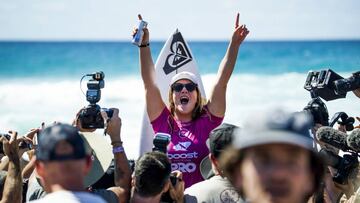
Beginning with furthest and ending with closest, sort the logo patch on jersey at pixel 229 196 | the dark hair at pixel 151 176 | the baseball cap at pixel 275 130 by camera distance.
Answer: the dark hair at pixel 151 176 < the logo patch on jersey at pixel 229 196 < the baseball cap at pixel 275 130

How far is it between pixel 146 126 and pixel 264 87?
19.9 metres

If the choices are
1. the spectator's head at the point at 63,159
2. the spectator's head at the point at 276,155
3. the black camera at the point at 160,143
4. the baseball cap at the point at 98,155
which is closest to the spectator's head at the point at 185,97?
the black camera at the point at 160,143

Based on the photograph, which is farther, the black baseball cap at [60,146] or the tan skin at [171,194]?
the tan skin at [171,194]

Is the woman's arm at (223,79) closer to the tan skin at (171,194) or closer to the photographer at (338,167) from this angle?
the photographer at (338,167)

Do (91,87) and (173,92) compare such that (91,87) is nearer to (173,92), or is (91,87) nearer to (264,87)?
(173,92)

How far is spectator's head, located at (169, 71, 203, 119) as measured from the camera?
4.96m

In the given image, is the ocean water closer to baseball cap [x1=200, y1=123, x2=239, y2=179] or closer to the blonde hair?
the blonde hair

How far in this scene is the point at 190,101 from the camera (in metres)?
4.97

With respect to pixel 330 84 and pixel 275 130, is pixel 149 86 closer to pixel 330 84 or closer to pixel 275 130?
pixel 330 84

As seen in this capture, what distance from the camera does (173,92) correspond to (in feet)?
16.8

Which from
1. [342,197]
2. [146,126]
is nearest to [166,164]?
[342,197]

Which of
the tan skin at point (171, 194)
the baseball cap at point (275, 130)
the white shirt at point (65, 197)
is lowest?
the tan skin at point (171, 194)

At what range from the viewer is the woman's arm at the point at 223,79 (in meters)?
5.01

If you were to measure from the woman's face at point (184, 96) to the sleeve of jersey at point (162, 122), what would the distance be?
86mm
